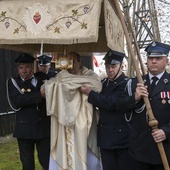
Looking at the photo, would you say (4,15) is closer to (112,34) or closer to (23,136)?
(112,34)

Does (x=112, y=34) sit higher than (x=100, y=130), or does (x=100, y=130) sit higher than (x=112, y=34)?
(x=112, y=34)

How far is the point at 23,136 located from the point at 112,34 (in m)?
1.79

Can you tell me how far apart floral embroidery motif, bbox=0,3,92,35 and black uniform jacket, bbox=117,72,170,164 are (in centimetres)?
100

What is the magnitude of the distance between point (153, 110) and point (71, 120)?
1.09 m

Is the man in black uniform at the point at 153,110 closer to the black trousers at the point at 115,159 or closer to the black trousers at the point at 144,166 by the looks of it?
the black trousers at the point at 144,166

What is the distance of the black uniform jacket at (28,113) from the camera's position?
173 inches

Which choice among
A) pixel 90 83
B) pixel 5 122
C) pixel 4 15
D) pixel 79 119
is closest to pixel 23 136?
pixel 79 119

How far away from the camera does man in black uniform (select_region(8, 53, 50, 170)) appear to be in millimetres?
4426

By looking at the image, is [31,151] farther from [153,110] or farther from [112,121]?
[153,110]

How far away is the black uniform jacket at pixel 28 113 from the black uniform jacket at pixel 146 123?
1390mm

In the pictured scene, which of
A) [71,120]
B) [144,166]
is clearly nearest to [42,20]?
[71,120]

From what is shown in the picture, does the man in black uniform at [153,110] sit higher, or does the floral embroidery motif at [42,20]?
the floral embroidery motif at [42,20]

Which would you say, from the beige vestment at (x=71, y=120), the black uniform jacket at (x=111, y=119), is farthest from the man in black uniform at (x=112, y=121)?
the beige vestment at (x=71, y=120)

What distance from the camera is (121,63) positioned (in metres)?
4.02
